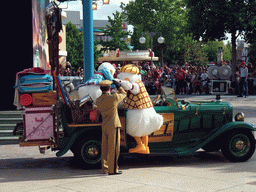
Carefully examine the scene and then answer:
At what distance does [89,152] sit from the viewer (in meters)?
7.69

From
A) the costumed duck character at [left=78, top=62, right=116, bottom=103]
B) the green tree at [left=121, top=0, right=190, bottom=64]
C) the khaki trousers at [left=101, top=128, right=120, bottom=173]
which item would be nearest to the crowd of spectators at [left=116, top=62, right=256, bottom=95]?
the costumed duck character at [left=78, top=62, right=116, bottom=103]

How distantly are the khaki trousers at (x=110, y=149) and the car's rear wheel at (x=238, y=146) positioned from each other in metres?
2.13

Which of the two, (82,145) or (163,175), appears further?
(82,145)

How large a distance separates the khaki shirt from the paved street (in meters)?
0.83

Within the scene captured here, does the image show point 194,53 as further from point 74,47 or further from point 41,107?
point 41,107

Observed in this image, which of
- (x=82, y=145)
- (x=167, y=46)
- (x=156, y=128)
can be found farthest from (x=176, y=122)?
(x=167, y=46)

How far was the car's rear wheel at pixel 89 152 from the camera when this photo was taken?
7.64 meters

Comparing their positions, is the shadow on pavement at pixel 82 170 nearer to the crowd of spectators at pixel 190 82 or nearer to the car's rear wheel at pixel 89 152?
the car's rear wheel at pixel 89 152

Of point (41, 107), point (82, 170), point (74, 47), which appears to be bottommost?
point (82, 170)

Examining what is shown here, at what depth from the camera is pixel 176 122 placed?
8.01 m

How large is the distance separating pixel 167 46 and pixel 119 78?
5501cm

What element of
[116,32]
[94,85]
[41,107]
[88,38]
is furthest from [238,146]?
[116,32]

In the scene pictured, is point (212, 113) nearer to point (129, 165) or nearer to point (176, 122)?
point (176, 122)

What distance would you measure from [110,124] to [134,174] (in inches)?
35.7
